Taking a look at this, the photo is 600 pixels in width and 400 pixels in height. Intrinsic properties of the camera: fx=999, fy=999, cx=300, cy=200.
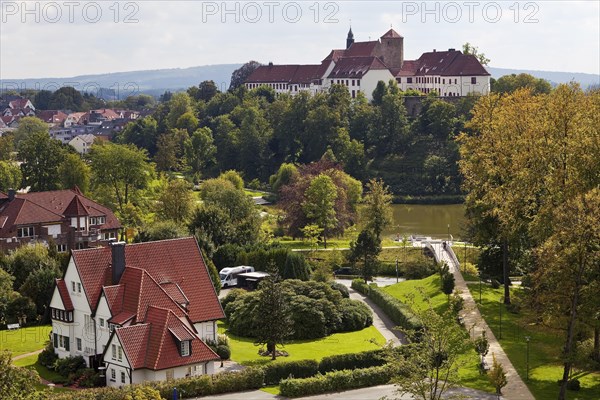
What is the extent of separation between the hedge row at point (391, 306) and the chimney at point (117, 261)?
45.7ft

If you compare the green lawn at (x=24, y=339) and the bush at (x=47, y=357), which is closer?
the bush at (x=47, y=357)

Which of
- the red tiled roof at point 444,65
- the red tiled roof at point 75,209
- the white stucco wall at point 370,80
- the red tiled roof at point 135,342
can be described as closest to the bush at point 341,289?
the red tiled roof at point 135,342

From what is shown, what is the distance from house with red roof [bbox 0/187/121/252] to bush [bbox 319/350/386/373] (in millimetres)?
28179

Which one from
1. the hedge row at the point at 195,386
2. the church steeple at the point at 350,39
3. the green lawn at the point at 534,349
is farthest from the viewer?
the church steeple at the point at 350,39

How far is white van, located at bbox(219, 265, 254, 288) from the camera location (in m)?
62.3

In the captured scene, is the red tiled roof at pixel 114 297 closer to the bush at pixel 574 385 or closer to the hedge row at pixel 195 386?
the hedge row at pixel 195 386

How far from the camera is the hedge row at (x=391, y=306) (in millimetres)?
48688

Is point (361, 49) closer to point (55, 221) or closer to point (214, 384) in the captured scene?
point (55, 221)

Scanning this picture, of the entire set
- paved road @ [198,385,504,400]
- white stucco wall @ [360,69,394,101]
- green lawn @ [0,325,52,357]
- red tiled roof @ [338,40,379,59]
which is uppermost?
red tiled roof @ [338,40,379,59]

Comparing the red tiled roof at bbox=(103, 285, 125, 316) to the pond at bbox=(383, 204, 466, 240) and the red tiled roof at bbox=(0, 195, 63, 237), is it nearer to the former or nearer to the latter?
the red tiled roof at bbox=(0, 195, 63, 237)

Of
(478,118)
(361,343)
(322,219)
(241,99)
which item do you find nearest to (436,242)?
(322,219)

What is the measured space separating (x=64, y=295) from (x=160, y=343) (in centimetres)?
789

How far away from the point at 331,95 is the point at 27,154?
48978 millimetres

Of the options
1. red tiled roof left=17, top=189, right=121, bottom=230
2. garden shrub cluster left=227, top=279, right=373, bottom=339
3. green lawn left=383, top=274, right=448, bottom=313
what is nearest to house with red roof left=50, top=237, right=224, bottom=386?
garden shrub cluster left=227, top=279, right=373, bottom=339
